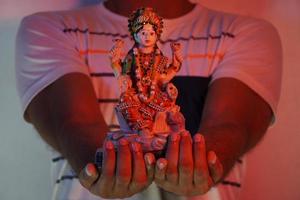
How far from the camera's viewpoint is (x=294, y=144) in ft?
5.57

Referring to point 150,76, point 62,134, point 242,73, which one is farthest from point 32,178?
point 150,76

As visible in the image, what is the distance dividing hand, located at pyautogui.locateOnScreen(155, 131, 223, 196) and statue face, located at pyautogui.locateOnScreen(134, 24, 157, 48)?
0.17 meters

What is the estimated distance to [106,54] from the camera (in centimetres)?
128

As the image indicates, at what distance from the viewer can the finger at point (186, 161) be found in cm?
78

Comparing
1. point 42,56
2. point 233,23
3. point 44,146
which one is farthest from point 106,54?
point 44,146

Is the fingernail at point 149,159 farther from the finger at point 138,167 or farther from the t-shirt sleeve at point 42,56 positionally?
the t-shirt sleeve at point 42,56

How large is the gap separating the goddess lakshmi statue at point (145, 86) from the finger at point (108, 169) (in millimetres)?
54

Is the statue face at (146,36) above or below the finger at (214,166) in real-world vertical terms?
above

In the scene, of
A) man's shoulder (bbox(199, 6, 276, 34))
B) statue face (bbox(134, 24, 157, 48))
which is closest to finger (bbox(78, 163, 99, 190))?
statue face (bbox(134, 24, 157, 48))

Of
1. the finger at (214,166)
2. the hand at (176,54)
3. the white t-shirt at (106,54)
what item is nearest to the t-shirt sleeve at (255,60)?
the white t-shirt at (106,54)

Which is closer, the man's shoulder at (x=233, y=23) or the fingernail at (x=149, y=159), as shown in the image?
the fingernail at (x=149, y=159)

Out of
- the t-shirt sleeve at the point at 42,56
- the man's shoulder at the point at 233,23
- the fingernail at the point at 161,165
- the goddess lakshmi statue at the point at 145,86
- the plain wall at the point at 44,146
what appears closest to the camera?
the fingernail at the point at 161,165

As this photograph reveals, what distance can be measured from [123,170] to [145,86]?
17 centimetres

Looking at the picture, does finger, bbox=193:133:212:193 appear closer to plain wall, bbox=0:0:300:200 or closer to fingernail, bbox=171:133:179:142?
fingernail, bbox=171:133:179:142
